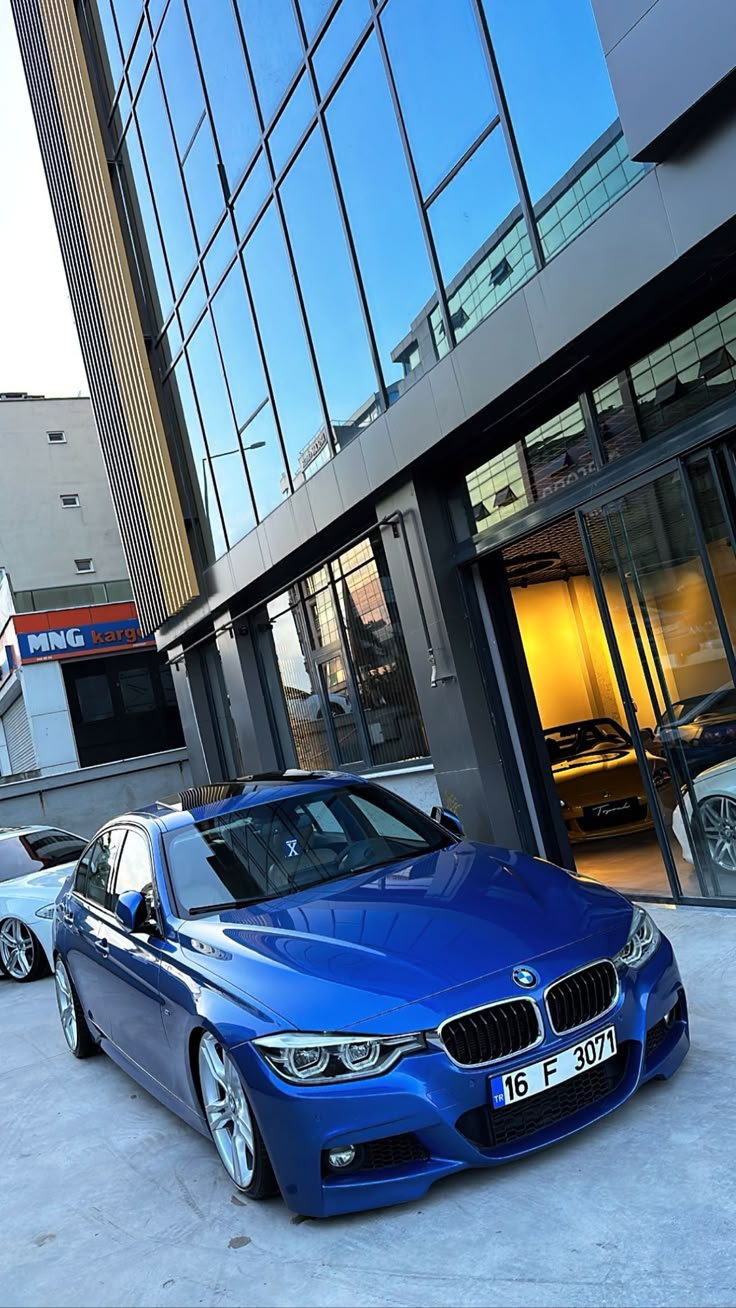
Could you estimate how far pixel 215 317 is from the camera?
13.9m

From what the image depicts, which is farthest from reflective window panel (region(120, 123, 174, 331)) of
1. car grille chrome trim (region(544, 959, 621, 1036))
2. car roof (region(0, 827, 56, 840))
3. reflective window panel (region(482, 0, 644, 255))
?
car grille chrome trim (region(544, 959, 621, 1036))

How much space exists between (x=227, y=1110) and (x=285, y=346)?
31.0ft

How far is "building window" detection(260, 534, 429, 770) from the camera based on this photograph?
1129 centimetres

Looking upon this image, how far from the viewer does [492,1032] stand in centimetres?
348

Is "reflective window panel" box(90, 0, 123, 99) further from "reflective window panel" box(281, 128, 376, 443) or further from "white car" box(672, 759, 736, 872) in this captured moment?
"white car" box(672, 759, 736, 872)

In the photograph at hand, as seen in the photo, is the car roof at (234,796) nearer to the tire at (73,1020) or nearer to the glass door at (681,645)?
the tire at (73,1020)

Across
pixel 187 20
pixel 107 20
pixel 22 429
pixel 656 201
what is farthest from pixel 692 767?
pixel 22 429

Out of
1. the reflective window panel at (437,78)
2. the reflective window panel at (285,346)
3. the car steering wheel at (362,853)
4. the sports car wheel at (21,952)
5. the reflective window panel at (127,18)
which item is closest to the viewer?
the car steering wheel at (362,853)

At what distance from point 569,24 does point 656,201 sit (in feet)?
5.86

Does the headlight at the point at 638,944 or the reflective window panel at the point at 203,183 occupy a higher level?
the reflective window panel at the point at 203,183

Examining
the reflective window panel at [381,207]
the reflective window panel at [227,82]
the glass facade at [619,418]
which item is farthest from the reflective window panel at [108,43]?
the glass facade at [619,418]

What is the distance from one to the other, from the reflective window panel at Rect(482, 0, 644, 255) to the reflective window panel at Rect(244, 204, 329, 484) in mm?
4419

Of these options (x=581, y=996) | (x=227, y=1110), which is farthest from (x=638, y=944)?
(x=227, y=1110)

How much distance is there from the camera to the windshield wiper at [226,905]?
181 inches
